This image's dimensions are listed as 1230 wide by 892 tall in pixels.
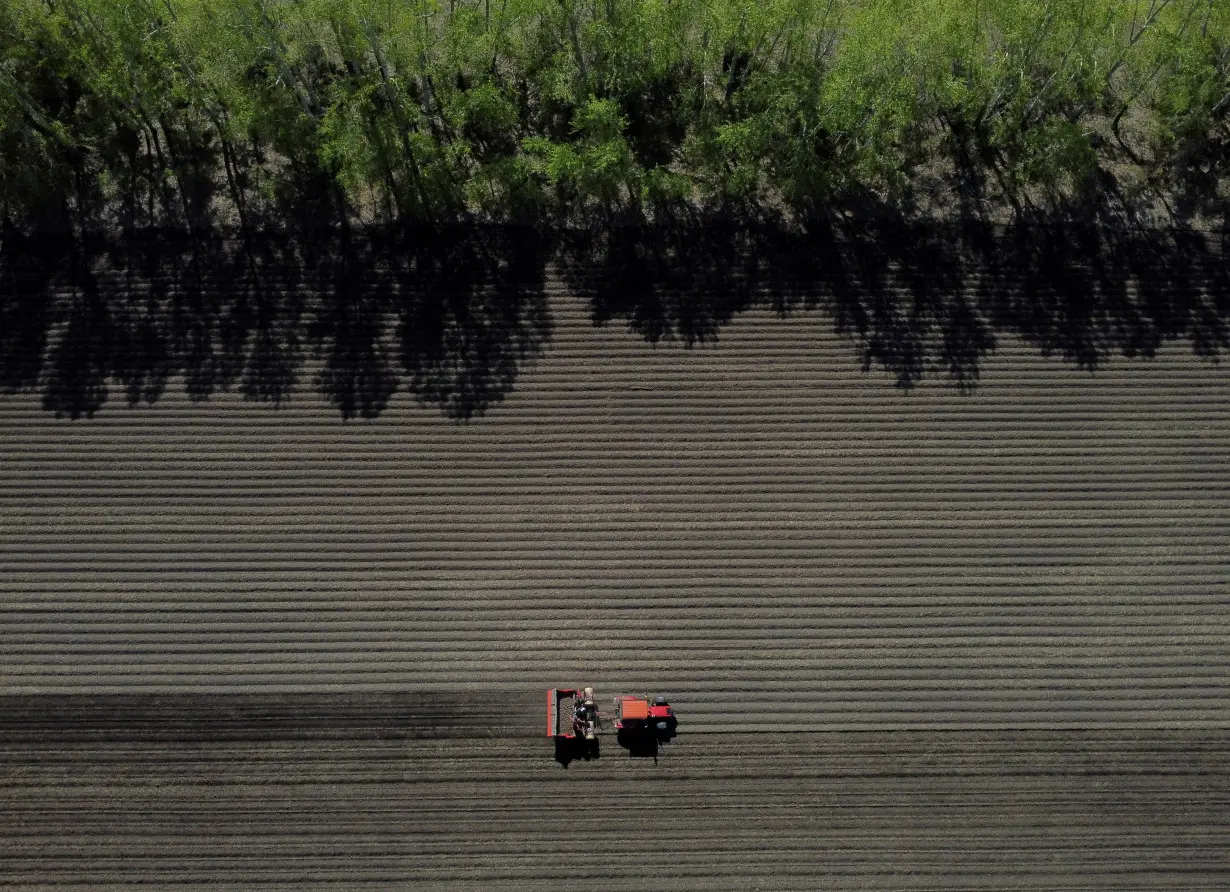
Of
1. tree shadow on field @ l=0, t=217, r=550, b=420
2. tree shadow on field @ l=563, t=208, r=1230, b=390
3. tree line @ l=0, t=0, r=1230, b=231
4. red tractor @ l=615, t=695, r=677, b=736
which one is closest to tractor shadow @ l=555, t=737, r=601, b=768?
red tractor @ l=615, t=695, r=677, b=736

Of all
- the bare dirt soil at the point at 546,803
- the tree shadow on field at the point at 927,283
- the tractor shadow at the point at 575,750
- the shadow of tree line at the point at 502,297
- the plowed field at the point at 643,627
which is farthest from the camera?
the tree shadow on field at the point at 927,283

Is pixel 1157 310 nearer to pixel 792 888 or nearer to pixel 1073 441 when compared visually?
pixel 1073 441

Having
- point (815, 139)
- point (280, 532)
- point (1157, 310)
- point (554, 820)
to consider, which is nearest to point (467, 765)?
point (554, 820)

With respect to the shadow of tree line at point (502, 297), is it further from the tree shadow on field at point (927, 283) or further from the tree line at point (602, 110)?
the tree line at point (602, 110)

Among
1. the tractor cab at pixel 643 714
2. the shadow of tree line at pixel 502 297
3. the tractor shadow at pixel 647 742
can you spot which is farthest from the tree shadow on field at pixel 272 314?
the tractor shadow at pixel 647 742

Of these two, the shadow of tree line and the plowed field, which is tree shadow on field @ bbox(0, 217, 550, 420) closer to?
the shadow of tree line

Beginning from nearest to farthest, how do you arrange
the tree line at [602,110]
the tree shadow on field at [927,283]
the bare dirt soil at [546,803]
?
the bare dirt soil at [546,803] → the tree line at [602,110] → the tree shadow on field at [927,283]

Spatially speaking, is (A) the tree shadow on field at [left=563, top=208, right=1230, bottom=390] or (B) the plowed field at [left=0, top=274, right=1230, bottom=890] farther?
(A) the tree shadow on field at [left=563, top=208, right=1230, bottom=390]
